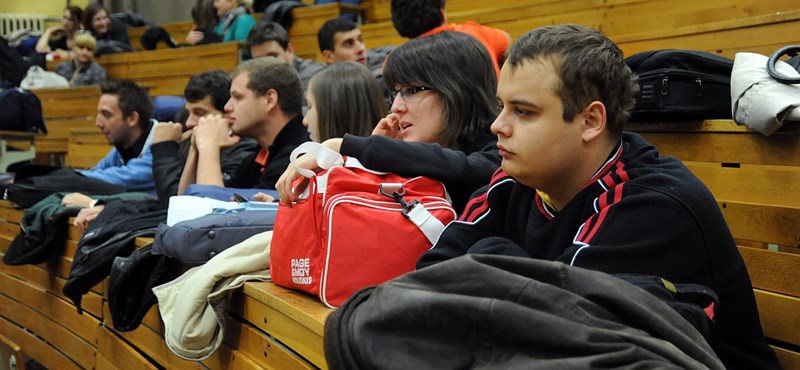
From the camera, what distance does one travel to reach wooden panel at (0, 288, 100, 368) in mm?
3088

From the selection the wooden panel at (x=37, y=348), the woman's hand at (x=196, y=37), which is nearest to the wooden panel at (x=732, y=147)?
the wooden panel at (x=37, y=348)

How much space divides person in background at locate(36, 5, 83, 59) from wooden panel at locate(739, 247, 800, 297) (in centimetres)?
812

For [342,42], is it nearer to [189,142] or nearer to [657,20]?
[189,142]

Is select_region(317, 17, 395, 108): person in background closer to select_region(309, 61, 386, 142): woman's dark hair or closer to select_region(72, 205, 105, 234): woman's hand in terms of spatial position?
select_region(72, 205, 105, 234): woman's hand

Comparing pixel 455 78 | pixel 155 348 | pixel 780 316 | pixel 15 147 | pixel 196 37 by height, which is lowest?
pixel 15 147

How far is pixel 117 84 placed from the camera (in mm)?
4062

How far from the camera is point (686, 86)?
193 cm

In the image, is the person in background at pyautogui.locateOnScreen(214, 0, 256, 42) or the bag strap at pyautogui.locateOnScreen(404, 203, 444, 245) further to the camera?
the person in background at pyautogui.locateOnScreen(214, 0, 256, 42)

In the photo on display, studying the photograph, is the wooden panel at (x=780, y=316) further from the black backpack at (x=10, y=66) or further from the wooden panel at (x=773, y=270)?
the black backpack at (x=10, y=66)

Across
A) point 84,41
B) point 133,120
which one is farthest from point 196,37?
point 133,120

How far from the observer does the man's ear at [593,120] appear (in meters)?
1.27

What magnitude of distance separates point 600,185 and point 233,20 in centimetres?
579

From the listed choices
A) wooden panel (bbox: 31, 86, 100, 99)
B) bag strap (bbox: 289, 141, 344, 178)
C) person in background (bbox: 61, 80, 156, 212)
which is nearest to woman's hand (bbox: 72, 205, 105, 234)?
Answer: person in background (bbox: 61, 80, 156, 212)

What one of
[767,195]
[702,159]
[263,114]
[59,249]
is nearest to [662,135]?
[702,159]
